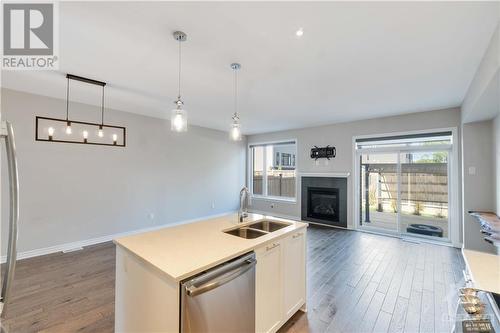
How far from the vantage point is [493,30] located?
1.95m

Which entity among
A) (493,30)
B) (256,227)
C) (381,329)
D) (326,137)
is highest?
(493,30)

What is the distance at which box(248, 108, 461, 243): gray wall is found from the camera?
4426 mm

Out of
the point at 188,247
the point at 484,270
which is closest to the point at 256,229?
the point at 188,247

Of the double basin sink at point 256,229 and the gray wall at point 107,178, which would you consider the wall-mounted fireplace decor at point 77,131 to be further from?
the double basin sink at point 256,229

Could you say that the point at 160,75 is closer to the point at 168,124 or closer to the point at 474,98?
the point at 168,124

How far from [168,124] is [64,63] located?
282 cm

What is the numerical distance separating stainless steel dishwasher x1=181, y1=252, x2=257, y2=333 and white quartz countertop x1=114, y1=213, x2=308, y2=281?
0.06 metres

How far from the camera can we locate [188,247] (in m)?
1.73

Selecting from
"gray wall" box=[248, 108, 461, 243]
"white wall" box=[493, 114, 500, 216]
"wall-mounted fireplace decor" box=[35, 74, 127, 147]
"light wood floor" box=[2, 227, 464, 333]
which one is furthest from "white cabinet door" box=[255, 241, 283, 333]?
"gray wall" box=[248, 108, 461, 243]

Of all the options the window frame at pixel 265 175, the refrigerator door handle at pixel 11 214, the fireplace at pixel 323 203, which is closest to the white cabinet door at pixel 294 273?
the refrigerator door handle at pixel 11 214

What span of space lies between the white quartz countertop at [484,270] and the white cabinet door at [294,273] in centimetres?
125

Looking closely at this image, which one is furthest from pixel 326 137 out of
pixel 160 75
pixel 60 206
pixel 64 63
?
pixel 60 206

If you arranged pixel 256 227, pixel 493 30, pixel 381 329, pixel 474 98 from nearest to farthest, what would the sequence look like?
pixel 493 30 → pixel 381 329 → pixel 256 227 → pixel 474 98

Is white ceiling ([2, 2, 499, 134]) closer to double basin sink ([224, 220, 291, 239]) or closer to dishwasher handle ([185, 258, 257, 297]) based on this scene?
double basin sink ([224, 220, 291, 239])
